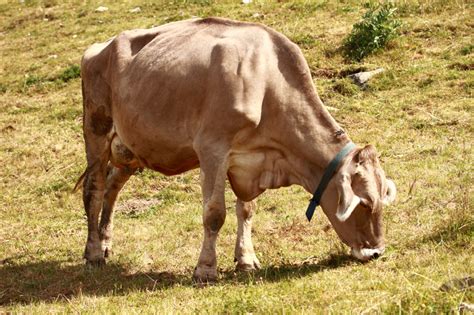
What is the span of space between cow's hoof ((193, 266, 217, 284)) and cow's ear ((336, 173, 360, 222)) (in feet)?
4.88

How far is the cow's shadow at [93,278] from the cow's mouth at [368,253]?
12 cm

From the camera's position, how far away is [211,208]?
28.5 ft

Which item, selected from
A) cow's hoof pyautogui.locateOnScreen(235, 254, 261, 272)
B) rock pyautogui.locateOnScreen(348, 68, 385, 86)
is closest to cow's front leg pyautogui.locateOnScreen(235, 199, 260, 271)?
cow's hoof pyautogui.locateOnScreen(235, 254, 261, 272)

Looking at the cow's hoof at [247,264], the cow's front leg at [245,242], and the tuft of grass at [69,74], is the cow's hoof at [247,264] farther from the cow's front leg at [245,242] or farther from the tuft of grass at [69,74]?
the tuft of grass at [69,74]

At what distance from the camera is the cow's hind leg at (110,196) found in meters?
10.7

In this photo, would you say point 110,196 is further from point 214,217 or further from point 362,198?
point 362,198

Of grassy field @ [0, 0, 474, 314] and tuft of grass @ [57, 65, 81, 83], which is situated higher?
grassy field @ [0, 0, 474, 314]

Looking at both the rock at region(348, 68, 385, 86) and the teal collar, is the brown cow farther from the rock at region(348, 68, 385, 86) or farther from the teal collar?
the rock at region(348, 68, 385, 86)

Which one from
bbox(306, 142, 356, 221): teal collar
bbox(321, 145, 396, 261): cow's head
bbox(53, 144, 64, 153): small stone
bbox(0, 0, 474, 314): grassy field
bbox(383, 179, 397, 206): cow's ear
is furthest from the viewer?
bbox(53, 144, 64, 153): small stone

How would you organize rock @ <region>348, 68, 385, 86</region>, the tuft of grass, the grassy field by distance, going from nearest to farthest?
the grassy field
rock @ <region>348, 68, 385, 86</region>
the tuft of grass

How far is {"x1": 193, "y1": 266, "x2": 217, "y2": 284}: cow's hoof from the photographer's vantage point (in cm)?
844

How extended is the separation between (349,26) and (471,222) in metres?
10.5

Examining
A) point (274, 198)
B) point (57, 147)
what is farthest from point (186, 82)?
point (57, 147)

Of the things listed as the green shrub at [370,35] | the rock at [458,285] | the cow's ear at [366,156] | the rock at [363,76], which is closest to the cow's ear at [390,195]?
the cow's ear at [366,156]
